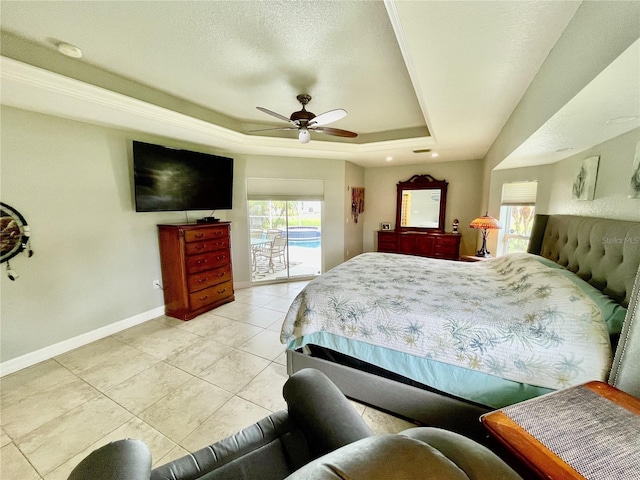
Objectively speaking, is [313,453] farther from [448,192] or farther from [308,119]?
[448,192]

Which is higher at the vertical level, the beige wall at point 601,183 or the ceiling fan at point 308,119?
the ceiling fan at point 308,119

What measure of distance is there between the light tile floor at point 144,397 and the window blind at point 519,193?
3.23 m

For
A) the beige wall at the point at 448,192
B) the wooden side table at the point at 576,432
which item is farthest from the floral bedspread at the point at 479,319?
the beige wall at the point at 448,192

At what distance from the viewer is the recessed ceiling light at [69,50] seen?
1.80m

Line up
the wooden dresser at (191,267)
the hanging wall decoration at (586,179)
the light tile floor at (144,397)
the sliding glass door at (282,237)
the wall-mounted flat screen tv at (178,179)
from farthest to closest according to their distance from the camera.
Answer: the sliding glass door at (282,237) → the wooden dresser at (191,267) → the wall-mounted flat screen tv at (178,179) → the hanging wall decoration at (586,179) → the light tile floor at (144,397)

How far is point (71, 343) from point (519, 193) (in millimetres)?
5699

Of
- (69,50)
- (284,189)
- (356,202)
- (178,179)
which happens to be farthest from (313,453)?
(356,202)

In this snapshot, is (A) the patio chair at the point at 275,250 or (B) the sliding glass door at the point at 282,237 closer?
(B) the sliding glass door at the point at 282,237

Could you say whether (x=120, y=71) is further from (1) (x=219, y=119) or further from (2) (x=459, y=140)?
(2) (x=459, y=140)

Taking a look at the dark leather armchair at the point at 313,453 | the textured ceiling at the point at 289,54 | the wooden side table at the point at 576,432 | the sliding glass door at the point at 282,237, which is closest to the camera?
the dark leather armchair at the point at 313,453

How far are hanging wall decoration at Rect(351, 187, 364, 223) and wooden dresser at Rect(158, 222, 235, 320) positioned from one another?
272cm

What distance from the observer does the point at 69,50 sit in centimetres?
182

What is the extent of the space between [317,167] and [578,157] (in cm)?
348

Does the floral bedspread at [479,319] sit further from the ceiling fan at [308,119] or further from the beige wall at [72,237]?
the beige wall at [72,237]
